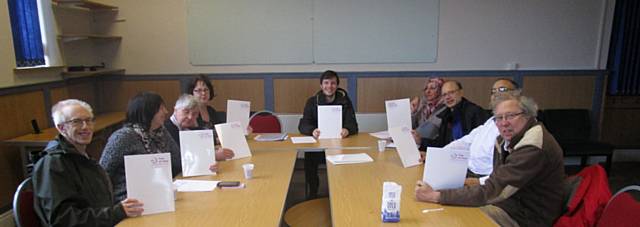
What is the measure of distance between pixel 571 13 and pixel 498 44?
0.88 m

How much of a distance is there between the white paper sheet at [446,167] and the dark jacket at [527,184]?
0.25ft

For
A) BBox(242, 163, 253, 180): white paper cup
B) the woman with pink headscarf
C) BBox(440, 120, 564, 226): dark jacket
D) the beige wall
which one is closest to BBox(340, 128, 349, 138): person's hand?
the woman with pink headscarf

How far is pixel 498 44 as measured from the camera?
15.2 ft

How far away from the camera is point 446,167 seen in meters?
1.85

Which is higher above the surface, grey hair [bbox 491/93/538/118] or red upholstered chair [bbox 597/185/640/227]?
grey hair [bbox 491/93/538/118]

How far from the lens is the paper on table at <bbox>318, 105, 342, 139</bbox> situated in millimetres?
3109

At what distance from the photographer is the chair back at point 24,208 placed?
1.55m

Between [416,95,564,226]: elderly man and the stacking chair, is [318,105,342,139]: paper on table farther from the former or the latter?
the stacking chair

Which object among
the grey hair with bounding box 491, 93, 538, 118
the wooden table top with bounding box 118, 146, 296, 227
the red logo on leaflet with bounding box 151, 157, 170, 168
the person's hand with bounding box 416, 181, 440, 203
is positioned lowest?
the wooden table top with bounding box 118, 146, 296, 227

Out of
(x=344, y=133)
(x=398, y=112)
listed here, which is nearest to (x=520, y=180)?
(x=398, y=112)

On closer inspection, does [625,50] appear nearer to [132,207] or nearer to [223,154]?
[223,154]

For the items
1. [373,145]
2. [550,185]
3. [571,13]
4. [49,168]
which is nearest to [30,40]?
[49,168]

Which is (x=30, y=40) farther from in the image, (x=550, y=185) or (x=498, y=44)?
(x=498, y=44)

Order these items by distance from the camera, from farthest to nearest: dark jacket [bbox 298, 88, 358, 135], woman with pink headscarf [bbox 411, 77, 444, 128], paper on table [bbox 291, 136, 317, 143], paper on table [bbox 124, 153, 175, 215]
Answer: dark jacket [bbox 298, 88, 358, 135], woman with pink headscarf [bbox 411, 77, 444, 128], paper on table [bbox 291, 136, 317, 143], paper on table [bbox 124, 153, 175, 215]
